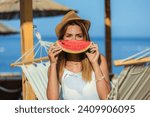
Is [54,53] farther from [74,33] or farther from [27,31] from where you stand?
[27,31]

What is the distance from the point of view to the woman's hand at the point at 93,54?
217cm

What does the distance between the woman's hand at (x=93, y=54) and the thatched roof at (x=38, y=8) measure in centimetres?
339

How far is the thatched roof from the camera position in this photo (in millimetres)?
5570

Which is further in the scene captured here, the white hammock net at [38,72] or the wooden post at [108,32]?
the wooden post at [108,32]

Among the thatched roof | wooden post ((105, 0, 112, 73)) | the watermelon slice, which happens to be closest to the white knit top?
the watermelon slice

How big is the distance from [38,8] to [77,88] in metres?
3.47

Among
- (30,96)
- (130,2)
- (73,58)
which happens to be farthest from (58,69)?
(130,2)

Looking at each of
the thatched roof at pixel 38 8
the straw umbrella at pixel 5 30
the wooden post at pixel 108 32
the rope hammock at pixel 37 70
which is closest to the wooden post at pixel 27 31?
the rope hammock at pixel 37 70

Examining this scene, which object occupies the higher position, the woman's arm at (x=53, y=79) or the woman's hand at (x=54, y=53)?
the woman's hand at (x=54, y=53)

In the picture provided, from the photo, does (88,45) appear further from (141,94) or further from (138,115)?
(141,94)

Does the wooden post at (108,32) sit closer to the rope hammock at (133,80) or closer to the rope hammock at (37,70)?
the rope hammock at (37,70)

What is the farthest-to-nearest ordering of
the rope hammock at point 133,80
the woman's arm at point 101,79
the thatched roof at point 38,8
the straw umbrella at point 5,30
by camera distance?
the straw umbrella at point 5,30
the thatched roof at point 38,8
the rope hammock at point 133,80
the woman's arm at point 101,79

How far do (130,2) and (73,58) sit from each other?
27.0 meters

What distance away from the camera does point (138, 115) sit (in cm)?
221
